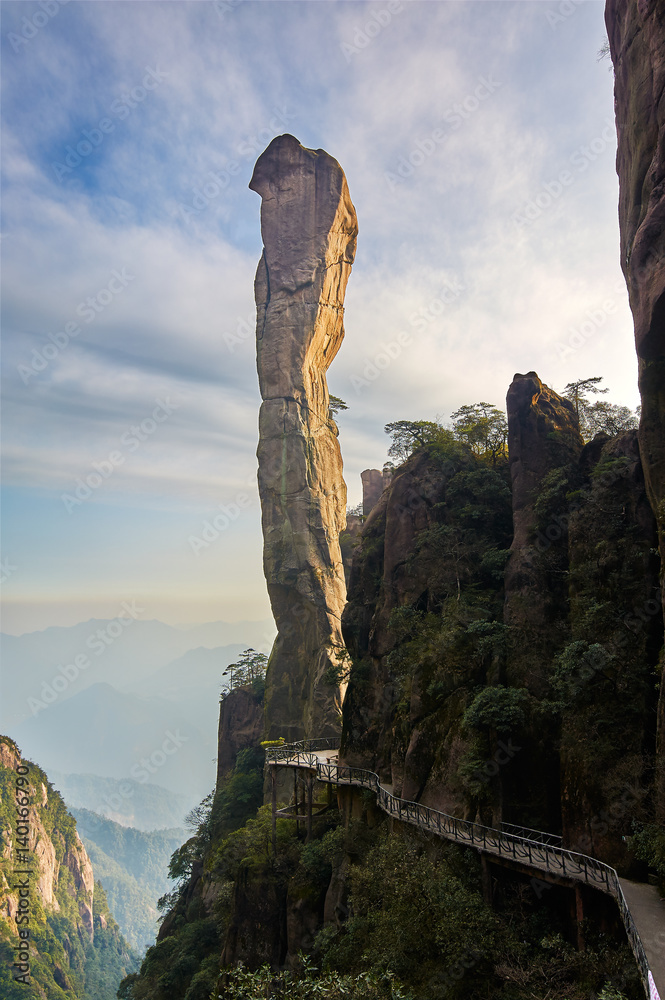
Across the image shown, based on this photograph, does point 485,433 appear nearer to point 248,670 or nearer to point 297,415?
point 297,415

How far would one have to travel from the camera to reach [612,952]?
1130 centimetres

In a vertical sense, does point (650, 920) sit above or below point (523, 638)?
below

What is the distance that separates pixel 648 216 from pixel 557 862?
16.2 meters

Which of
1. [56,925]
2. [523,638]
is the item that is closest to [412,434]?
[523,638]

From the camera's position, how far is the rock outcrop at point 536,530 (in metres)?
18.5

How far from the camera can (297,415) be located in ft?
156

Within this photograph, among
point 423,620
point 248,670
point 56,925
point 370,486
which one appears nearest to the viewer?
point 423,620

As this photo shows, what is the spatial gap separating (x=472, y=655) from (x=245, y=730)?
34.6m

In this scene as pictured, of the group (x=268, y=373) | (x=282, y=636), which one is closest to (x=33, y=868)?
(x=282, y=636)

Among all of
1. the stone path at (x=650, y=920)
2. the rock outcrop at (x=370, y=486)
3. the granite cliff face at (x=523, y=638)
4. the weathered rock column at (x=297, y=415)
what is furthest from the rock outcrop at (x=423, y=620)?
the rock outcrop at (x=370, y=486)

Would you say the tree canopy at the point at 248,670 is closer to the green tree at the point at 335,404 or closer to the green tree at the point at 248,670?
the green tree at the point at 248,670

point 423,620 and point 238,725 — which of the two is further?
point 238,725

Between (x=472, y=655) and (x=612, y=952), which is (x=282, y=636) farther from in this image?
(x=612, y=952)

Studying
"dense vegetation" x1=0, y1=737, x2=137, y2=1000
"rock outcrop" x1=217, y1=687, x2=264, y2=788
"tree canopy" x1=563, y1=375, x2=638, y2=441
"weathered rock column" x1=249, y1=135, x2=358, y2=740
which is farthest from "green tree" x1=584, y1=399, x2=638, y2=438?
"dense vegetation" x1=0, y1=737, x2=137, y2=1000
